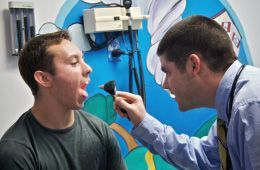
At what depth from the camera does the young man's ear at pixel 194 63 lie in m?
1.37

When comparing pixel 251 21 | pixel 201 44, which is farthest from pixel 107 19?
pixel 251 21

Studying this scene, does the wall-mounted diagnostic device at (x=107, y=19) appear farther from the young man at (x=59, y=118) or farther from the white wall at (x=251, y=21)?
the white wall at (x=251, y=21)

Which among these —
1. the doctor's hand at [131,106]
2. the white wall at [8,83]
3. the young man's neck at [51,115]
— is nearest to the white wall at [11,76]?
the white wall at [8,83]

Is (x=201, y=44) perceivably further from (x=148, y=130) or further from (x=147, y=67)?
(x=147, y=67)

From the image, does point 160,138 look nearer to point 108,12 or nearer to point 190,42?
point 190,42

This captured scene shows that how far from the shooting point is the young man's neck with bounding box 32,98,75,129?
5.03 ft

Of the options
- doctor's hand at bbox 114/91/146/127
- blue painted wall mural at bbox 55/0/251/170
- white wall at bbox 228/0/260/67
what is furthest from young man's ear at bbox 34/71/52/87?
white wall at bbox 228/0/260/67

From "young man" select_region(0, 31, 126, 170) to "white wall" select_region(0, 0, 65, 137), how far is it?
27 centimetres

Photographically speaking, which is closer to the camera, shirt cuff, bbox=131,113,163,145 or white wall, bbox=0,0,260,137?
shirt cuff, bbox=131,113,163,145

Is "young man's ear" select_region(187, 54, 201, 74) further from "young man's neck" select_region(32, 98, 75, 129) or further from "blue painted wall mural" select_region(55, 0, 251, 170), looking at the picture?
"blue painted wall mural" select_region(55, 0, 251, 170)

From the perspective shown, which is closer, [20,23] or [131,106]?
[131,106]

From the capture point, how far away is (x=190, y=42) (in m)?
1.40

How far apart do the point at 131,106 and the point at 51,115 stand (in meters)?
0.34

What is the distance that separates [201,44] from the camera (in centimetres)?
138
